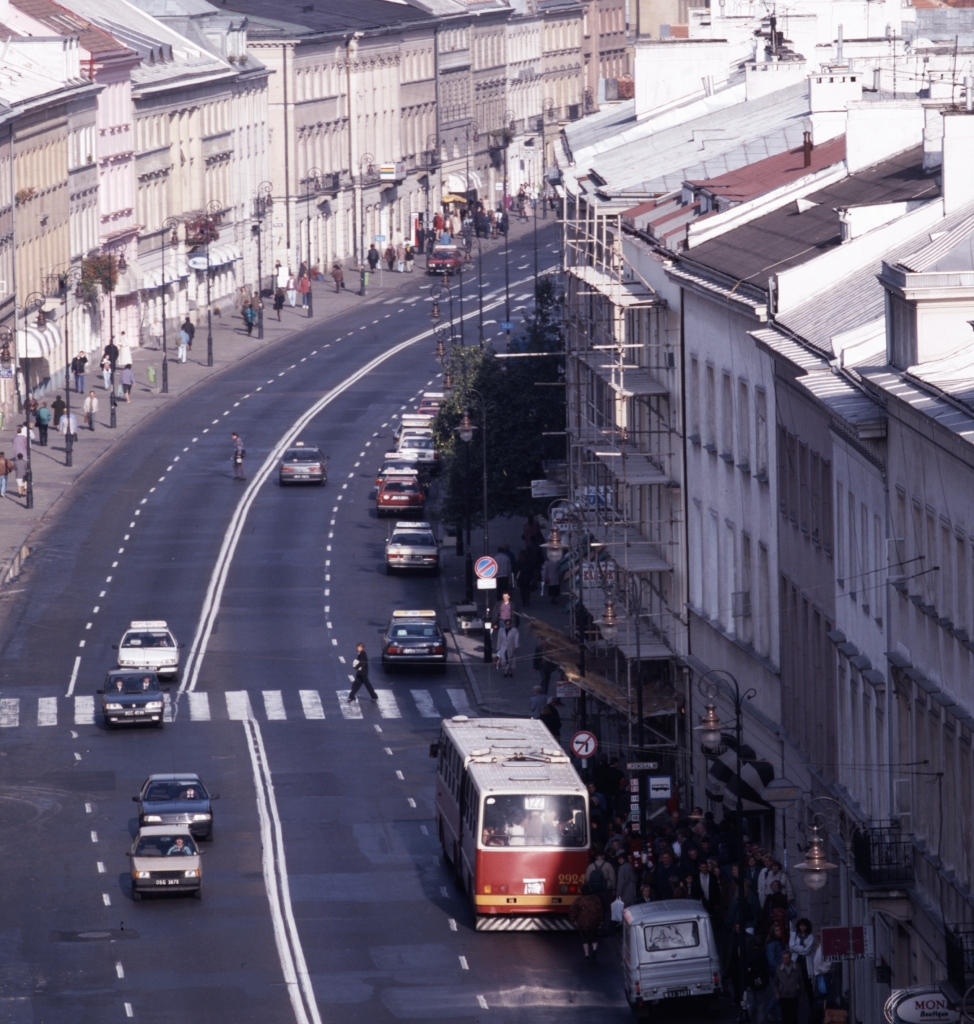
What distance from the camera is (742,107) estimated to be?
6788 cm

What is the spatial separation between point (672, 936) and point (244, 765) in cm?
2102

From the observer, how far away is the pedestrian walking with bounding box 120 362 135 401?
102675mm

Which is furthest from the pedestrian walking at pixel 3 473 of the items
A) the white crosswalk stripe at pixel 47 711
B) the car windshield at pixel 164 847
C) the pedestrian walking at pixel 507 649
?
the car windshield at pixel 164 847

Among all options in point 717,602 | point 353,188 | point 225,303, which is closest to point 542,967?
point 717,602

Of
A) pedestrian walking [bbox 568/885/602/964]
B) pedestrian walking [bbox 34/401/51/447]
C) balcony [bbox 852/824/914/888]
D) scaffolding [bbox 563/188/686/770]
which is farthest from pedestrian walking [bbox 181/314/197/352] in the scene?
balcony [bbox 852/824/914/888]

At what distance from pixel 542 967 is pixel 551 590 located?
3247cm

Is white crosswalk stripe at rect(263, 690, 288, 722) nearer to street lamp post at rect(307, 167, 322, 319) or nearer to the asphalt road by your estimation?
the asphalt road

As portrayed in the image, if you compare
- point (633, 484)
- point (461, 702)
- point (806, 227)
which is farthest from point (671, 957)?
point (461, 702)

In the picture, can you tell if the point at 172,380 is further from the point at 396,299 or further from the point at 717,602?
the point at 717,602

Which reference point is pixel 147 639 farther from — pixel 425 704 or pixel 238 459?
pixel 238 459

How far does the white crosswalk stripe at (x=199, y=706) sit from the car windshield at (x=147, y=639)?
74.7 inches

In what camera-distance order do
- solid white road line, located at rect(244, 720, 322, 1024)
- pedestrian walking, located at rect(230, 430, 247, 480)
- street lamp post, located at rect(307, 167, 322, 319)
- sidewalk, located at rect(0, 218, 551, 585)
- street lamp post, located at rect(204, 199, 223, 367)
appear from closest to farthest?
solid white road line, located at rect(244, 720, 322, 1024) → sidewalk, located at rect(0, 218, 551, 585) → pedestrian walking, located at rect(230, 430, 247, 480) → street lamp post, located at rect(204, 199, 223, 367) → street lamp post, located at rect(307, 167, 322, 319)

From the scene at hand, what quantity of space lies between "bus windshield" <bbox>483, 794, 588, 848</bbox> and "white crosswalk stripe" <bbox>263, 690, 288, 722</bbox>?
19231 millimetres

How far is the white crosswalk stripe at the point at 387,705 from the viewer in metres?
62.9
